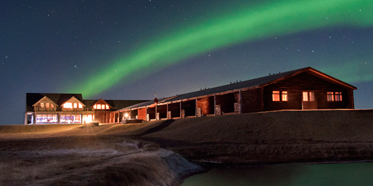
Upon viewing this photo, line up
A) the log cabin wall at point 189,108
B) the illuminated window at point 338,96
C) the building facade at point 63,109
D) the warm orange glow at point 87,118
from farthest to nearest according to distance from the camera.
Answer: the warm orange glow at point 87,118 → the building facade at point 63,109 → the log cabin wall at point 189,108 → the illuminated window at point 338,96

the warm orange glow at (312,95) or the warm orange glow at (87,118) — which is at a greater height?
the warm orange glow at (312,95)

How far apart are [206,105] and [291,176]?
21614mm

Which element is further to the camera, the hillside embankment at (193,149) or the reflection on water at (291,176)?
the reflection on water at (291,176)

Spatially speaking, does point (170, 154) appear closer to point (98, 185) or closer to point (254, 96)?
point (98, 185)

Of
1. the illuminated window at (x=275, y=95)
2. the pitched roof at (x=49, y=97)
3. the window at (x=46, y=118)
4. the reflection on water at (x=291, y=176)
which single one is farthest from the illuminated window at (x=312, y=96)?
the pitched roof at (x=49, y=97)

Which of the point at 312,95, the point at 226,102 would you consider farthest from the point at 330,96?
the point at 226,102

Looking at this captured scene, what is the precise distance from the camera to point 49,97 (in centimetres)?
6550

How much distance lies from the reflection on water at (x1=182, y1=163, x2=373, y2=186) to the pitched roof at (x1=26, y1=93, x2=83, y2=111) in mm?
58102

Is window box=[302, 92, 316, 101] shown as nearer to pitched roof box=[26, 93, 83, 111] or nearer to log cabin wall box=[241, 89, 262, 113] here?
log cabin wall box=[241, 89, 262, 113]

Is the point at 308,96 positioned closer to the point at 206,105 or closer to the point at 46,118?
the point at 206,105

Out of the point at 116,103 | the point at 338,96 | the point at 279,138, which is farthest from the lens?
the point at 116,103

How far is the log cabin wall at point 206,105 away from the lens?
3450 cm

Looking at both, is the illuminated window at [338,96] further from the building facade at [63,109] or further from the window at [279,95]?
the building facade at [63,109]

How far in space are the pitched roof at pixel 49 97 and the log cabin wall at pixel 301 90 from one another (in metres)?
51.5
